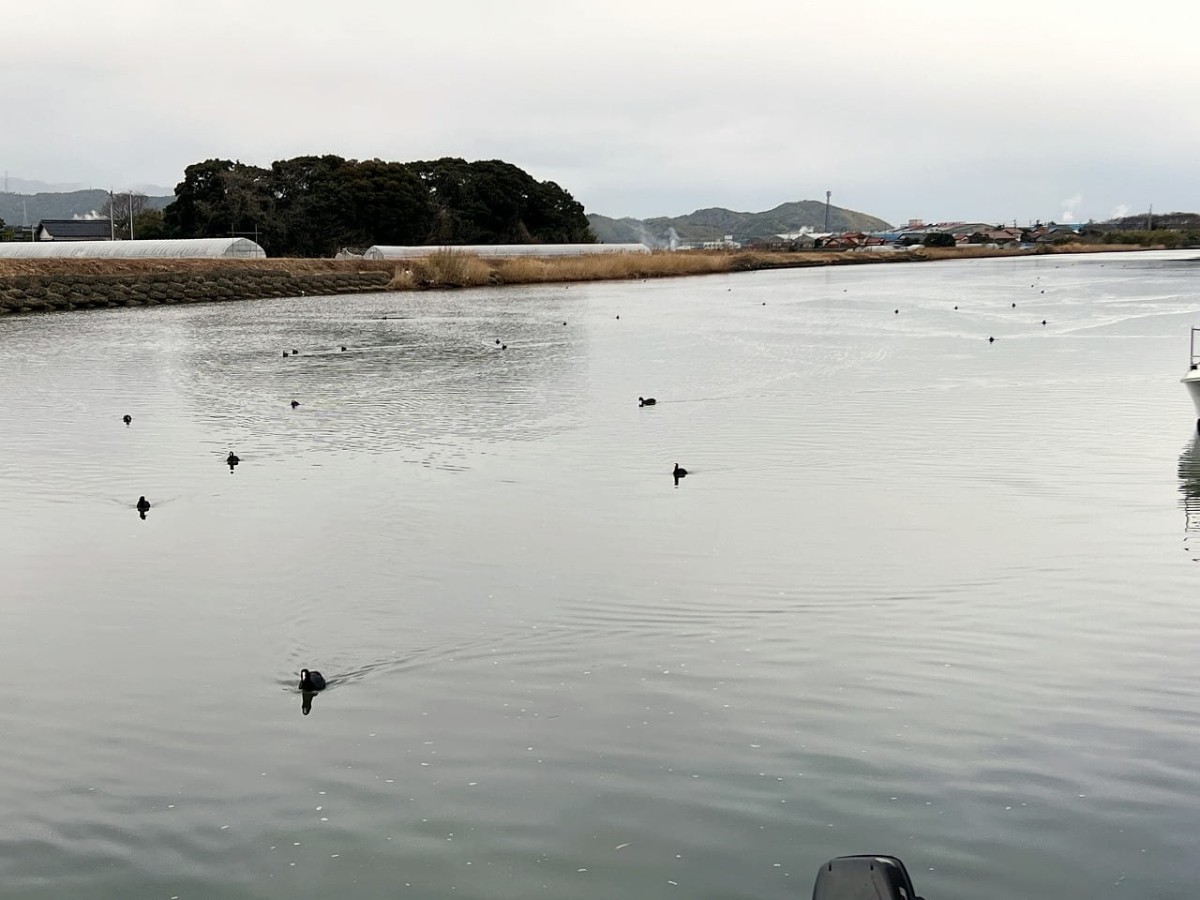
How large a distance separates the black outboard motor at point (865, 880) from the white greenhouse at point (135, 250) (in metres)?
63.3

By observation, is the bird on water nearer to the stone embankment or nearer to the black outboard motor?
the black outboard motor

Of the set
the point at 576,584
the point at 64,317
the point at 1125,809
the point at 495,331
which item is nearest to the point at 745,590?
the point at 576,584

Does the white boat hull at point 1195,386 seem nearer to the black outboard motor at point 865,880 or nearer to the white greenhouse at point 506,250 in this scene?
the black outboard motor at point 865,880

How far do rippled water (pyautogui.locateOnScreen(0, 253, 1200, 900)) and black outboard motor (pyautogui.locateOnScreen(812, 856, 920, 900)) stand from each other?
1.29m

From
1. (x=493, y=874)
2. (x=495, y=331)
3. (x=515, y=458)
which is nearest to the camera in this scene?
(x=493, y=874)

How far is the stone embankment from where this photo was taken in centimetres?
4869

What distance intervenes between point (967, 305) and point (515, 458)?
1470 inches

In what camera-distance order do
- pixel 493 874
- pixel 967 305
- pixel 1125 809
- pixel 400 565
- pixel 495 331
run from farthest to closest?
pixel 967 305
pixel 495 331
pixel 400 565
pixel 1125 809
pixel 493 874

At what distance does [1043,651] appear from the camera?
812 centimetres

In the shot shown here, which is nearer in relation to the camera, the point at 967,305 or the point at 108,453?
the point at 108,453

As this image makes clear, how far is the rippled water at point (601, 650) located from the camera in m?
5.80

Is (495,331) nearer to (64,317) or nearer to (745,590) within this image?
(64,317)

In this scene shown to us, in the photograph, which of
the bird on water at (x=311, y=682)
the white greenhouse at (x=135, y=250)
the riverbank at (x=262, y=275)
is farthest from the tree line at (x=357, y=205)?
the bird on water at (x=311, y=682)

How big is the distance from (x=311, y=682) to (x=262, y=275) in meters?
55.5
